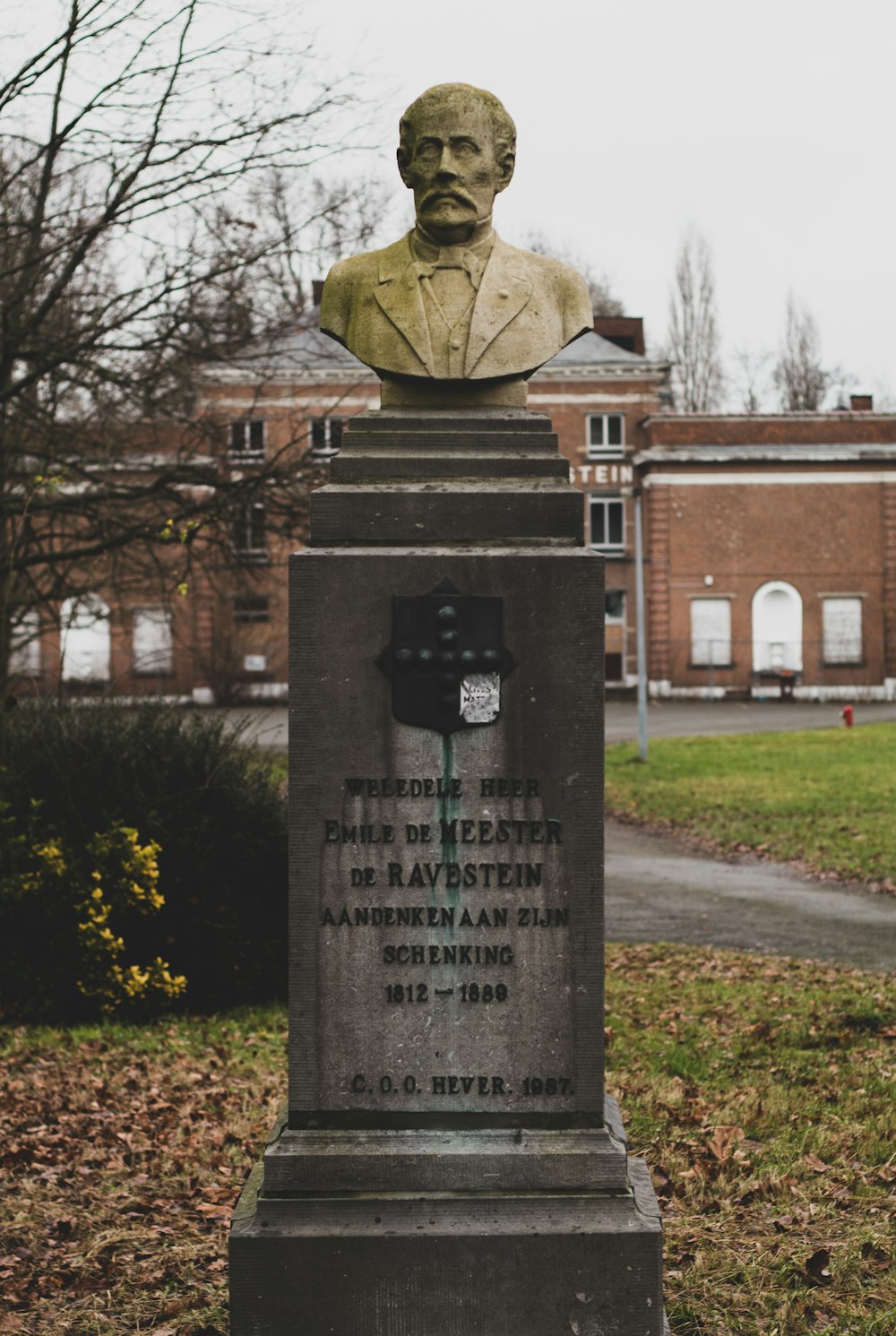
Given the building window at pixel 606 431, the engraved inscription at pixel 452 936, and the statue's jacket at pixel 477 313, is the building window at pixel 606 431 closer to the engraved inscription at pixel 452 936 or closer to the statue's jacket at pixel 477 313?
the statue's jacket at pixel 477 313

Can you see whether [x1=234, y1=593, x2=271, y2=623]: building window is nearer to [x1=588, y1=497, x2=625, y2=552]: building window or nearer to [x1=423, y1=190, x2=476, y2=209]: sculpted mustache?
[x1=588, y1=497, x2=625, y2=552]: building window

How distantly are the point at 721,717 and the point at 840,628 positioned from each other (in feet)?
30.8

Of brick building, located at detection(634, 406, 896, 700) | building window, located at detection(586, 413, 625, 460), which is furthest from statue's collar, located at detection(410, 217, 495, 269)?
building window, located at detection(586, 413, 625, 460)

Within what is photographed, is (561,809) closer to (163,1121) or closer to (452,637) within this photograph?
(452,637)

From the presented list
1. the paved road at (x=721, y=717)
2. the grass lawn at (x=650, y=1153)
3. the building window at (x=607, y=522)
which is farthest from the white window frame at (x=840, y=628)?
the grass lawn at (x=650, y=1153)

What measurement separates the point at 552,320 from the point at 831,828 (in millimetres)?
13026

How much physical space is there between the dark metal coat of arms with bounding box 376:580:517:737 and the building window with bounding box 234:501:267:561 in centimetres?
1025

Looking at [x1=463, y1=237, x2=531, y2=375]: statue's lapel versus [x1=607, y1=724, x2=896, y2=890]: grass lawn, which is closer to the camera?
[x1=463, y1=237, x2=531, y2=375]: statue's lapel

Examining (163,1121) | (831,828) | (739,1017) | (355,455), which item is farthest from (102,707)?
(831,828)

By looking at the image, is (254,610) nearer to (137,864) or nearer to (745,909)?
(745,909)

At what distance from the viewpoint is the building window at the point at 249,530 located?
47.8 ft

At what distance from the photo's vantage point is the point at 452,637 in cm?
440

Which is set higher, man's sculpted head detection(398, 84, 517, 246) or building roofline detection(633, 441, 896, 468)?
building roofline detection(633, 441, 896, 468)

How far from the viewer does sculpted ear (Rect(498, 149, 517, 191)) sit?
4.97 m
